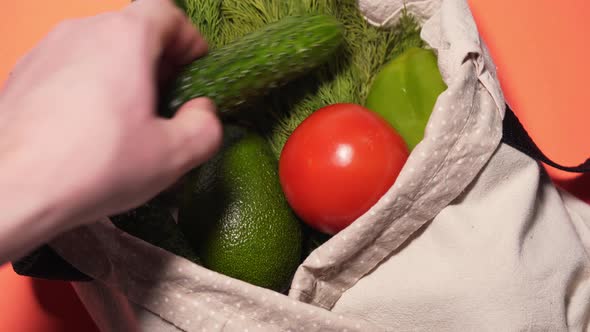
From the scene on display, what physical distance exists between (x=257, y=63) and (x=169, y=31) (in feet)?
0.43

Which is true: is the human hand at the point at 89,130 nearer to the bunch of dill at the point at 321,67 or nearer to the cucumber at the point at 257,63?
the cucumber at the point at 257,63

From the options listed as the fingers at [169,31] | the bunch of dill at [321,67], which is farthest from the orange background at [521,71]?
the fingers at [169,31]

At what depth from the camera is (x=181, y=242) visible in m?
0.55

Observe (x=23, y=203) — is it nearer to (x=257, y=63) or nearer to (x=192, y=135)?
(x=192, y=135)

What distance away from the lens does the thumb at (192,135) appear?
373 mm

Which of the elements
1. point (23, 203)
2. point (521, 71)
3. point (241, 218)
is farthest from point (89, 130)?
point (521, 71)

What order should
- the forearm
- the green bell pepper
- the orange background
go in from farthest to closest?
the orange background, the green bell pepper, the forearm

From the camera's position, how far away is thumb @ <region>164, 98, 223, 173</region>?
0.37m

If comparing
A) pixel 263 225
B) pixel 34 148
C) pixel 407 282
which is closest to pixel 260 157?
pixel 263 225

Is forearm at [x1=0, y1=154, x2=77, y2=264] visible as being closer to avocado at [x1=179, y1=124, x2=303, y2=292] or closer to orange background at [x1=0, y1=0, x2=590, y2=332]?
avocado at [x1=179, y1=124, x2=303, y2=292]

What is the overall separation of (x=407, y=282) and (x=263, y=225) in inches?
5.8

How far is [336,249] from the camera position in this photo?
512mm

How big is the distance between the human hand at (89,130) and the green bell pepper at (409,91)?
27 centimetres

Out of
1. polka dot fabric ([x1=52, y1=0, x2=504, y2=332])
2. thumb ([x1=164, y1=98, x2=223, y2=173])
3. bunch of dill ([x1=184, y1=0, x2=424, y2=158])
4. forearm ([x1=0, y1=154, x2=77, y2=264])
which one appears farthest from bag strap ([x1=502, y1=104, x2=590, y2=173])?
forearm ([x1=0, y1=154, x2=77, y2=264])
